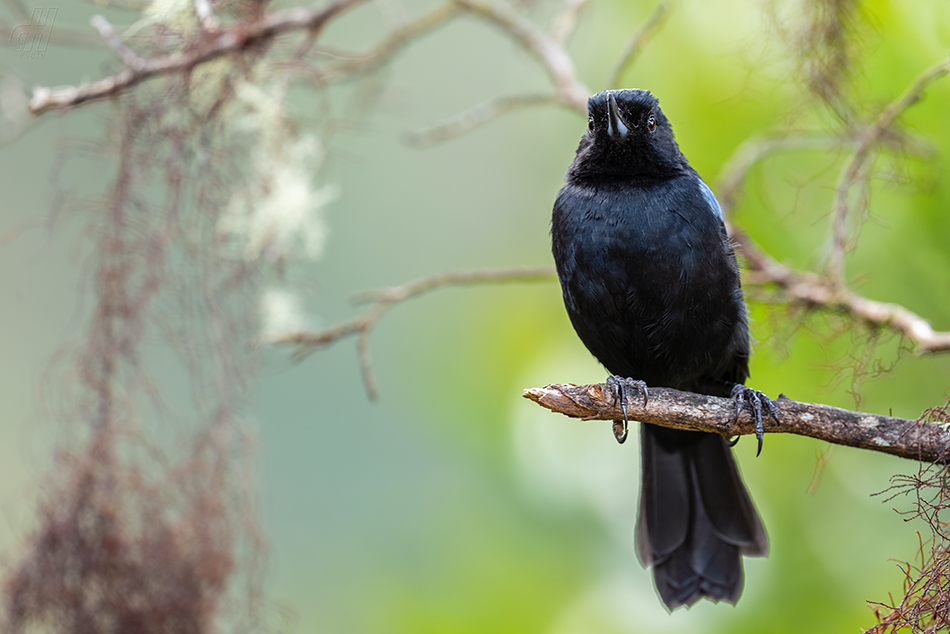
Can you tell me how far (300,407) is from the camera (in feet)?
26.1

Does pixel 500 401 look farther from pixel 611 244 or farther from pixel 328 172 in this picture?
pixel 611 244

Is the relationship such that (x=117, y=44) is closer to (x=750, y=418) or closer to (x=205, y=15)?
(x=205, y=15)

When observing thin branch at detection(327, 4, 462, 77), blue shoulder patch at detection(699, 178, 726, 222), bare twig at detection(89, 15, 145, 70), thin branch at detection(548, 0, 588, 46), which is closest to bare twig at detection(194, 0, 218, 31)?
bare twig at detection(89, 15, 145, 70)

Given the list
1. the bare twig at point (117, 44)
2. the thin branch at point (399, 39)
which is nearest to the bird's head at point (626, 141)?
the thin branch at point (399, 39)

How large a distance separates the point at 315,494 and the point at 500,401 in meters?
3.56

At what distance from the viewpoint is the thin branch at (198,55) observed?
232cm

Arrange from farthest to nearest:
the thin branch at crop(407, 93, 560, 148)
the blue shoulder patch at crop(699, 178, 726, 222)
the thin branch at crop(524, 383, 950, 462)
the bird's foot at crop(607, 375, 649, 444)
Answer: the thin branch at crop(407, 93, 560, 148) → the blue shoulder patch at crop(699, 178, 726, 222) → the bird's foot at crop(607, 375, 649, 444) → the thin branch at crop(524, 383, 950, 462)

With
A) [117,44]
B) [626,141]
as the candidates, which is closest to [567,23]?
[626,141]

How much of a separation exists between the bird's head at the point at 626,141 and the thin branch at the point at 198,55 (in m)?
0.99

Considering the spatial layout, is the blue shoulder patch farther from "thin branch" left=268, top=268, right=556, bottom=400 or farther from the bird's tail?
the bird's tail

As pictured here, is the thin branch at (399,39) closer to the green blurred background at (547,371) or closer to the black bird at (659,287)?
the green blurred background at (547,371)

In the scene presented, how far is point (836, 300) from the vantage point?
268cm

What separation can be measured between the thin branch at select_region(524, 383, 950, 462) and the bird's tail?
33.5 inches

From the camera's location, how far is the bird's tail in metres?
2.88
